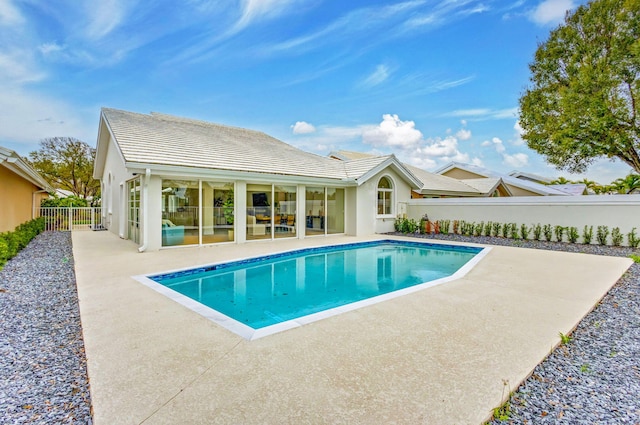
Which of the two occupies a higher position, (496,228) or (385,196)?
(385,196)

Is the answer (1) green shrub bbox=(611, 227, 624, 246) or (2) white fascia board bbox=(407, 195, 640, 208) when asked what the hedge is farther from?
(1) green shrub bbox=(611, 227, 624, 246)

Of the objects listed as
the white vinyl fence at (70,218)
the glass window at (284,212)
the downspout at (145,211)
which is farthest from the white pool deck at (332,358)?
the white vinyl fence at (70,218)

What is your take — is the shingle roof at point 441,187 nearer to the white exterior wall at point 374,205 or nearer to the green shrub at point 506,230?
the white exterior wall at point 374,205

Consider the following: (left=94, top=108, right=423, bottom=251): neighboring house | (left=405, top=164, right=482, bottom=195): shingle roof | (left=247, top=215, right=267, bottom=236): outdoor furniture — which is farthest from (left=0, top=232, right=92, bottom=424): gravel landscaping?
(left=405, top=164, right=482, bottom=195): shingle roof

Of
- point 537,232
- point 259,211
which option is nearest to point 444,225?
point 537,232

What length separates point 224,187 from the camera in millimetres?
13594

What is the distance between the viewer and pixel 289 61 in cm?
1911

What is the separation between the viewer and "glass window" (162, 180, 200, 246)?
12242 millimetres

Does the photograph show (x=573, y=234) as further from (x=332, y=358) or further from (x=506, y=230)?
(x=332, y=358)

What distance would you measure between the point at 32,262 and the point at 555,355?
12360mm

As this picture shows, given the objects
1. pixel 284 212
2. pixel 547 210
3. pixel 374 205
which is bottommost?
pixel 284 212

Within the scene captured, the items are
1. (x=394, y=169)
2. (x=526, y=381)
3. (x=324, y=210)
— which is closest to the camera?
(x=526, y=381)

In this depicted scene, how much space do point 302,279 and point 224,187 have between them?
6401 mm

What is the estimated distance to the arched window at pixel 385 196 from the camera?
18797 millimetres
